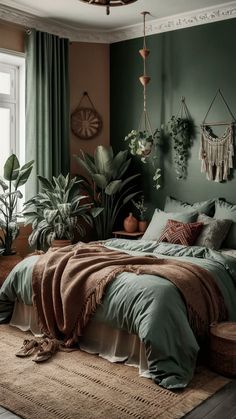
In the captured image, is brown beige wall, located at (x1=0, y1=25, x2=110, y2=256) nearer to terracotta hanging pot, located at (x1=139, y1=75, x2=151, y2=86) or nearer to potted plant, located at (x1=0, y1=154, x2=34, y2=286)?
terracotta hanging pot, located at (x1=139, y1=75, x2=151, y2=86)

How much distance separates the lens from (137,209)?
606 cm

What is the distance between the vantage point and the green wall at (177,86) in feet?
17.1

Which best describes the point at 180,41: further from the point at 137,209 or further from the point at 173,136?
the point at 137,209

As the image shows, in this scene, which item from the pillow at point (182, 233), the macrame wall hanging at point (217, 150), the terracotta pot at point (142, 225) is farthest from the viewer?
the terracotta pot at point (142, 225)

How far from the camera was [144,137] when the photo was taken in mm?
5742

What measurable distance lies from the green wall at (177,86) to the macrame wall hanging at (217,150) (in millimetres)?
78

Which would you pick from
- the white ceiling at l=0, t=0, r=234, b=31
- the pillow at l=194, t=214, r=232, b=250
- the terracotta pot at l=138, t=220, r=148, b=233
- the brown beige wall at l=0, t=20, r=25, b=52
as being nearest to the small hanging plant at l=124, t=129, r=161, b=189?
the terracotta pot at l=138, t=220, r=148, b=233

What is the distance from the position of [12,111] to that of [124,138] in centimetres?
140

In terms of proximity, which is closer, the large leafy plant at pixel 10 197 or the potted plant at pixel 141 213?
the large leafy plant at pixel 10 197

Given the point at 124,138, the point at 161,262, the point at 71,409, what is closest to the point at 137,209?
the point at 124,138

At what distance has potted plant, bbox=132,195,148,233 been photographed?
5.82 meters

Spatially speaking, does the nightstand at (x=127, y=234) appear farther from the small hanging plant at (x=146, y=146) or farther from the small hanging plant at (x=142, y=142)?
the small hanging plant at (x=142, y=142)

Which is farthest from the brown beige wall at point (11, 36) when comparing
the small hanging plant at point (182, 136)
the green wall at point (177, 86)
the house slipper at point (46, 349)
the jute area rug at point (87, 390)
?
the jute area rug at point (87, 390)

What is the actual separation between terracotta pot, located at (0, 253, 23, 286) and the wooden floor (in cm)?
196
